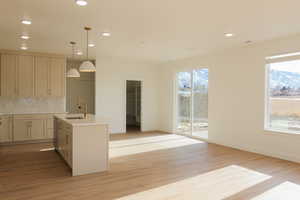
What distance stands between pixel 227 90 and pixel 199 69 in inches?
55.5

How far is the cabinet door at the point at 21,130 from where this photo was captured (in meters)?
6.44

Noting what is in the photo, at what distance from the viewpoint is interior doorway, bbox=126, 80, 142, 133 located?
915 centimetres

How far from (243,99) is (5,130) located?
6.61 meters

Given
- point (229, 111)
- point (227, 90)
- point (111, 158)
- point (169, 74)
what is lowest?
point (111, 158)

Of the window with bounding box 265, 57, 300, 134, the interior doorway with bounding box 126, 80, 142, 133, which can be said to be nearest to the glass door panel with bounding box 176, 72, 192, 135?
the interior doorway with bounding box 126, 80, 142, 133

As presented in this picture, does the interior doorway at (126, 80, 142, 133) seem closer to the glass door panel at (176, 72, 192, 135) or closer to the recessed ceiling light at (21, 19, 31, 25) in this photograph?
the glass door panel at (176, 72, 192, 135)

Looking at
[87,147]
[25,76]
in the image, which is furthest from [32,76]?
[87,147]

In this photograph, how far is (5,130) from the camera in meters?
6.33

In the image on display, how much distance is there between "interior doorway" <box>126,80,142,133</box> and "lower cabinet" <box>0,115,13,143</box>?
4.17 meters

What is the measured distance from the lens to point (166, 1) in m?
3.11

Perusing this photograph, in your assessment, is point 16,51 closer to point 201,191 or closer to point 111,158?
point 111,158

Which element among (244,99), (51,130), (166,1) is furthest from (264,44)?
(51,130)

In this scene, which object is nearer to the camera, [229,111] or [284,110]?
[284,110]

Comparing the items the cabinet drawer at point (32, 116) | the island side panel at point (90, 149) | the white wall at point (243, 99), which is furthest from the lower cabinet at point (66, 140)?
the white wall at point (243, 99)
